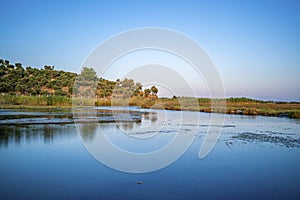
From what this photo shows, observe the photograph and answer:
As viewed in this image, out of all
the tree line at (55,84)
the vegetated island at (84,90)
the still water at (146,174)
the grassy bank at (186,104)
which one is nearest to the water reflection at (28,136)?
the still water at (146,174)

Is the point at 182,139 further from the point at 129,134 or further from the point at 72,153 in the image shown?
the point at 72,153

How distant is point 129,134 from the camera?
456 inches

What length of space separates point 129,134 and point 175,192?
23.0 ft

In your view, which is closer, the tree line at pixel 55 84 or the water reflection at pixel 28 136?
the water reflection at pixel 28 136

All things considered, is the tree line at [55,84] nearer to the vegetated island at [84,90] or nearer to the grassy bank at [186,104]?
the vegetated island at [84,90]

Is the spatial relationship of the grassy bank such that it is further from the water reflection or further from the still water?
the water reflection

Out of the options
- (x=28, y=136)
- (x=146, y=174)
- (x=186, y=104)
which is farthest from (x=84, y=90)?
(x=146, y=174)

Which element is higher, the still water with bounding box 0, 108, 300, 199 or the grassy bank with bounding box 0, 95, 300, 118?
the grassy bank with bounding box 0, 95, 300, 118

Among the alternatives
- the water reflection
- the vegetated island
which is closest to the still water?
the water reflection

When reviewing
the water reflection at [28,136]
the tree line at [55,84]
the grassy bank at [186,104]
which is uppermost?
the tree line at [55,84]

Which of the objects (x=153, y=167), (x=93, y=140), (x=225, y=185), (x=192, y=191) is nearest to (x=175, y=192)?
(x=192, y=191)

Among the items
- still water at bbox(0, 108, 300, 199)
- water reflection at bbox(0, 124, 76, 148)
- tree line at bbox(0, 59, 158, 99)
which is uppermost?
tree line at bbox(0, 59, 158, 99)

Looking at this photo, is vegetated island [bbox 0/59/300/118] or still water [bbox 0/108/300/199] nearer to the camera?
still water [bbox 0/108/300/199]

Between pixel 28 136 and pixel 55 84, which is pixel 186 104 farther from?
pixel 28 136
